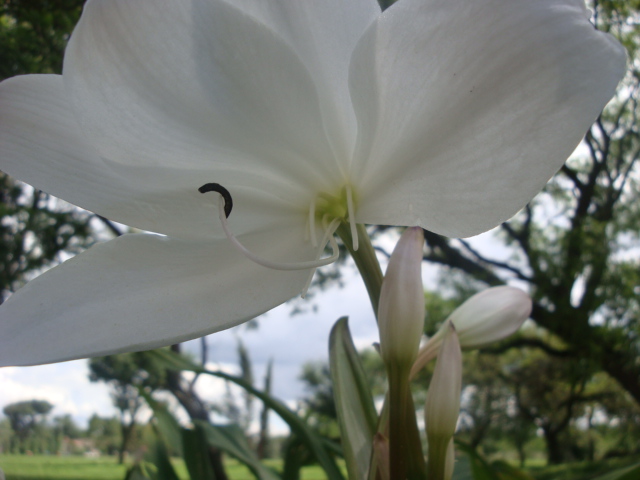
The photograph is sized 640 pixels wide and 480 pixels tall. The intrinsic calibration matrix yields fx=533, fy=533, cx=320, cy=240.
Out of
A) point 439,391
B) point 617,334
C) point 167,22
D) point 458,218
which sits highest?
point 617,334

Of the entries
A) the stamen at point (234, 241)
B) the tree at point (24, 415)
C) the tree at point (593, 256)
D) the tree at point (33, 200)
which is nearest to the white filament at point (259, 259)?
the stamen at point (234, 241)

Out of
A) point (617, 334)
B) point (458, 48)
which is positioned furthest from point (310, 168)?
point (617, 334)

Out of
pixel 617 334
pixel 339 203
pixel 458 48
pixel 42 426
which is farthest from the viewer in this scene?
pixel 617 334

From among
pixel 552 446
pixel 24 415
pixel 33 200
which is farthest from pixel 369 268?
pixel 552 446

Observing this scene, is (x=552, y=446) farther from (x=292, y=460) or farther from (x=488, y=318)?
(x=488, y=318)

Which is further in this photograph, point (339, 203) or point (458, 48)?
A: point (339, 203)

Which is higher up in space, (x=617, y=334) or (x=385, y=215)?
(x=617, y=334)

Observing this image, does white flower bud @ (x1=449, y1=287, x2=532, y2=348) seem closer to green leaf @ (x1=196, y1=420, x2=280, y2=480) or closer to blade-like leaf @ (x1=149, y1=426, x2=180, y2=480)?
green leaf @ (x1=196, y1=420, x2=280, y2=480)

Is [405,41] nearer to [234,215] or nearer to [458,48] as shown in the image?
[458,48]
